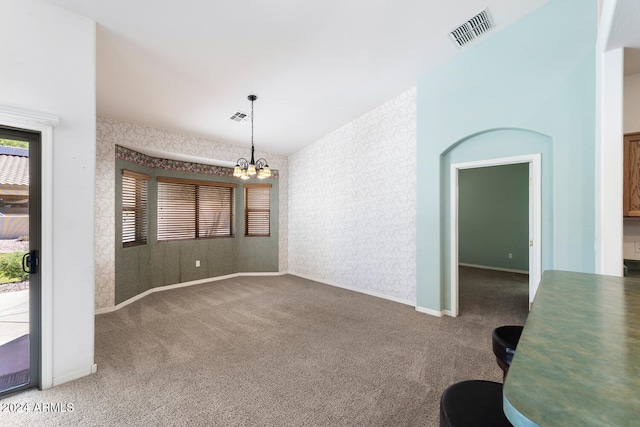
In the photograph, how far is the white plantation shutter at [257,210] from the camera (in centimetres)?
630

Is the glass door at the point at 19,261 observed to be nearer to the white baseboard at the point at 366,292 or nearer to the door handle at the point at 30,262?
the door handle at the point at 30,262

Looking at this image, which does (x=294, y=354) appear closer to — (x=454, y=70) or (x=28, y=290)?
(x=28, y=290)

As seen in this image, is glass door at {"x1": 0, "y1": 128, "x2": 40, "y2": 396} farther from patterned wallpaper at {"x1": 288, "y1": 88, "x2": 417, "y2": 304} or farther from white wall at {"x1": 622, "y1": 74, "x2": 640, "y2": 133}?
white wall at {"x1": 622, "y1": 74, "x2": 640, "y2": 133}

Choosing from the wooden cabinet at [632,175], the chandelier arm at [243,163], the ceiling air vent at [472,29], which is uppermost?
the ceiling air vent at [472,29]

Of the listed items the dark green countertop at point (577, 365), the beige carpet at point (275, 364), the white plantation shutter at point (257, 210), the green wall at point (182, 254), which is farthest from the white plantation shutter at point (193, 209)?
the dark green countertop at point (577, 365)

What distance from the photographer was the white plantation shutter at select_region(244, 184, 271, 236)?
6.30 metres

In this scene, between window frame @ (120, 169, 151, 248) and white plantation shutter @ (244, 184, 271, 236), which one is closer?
window frame @ (120, 169, 151, 248)

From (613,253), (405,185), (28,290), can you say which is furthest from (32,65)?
(613,253)

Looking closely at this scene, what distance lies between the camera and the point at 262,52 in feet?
9.86

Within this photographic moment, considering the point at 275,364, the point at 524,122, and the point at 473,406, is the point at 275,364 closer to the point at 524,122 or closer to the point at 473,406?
the point at 473,406

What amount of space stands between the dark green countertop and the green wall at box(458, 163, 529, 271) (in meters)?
Result: 6.62

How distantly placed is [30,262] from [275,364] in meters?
2.15

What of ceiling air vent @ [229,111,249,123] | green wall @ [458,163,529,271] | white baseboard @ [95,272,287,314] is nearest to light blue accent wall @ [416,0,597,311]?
ceiling air vent @ [229,111,249,123]

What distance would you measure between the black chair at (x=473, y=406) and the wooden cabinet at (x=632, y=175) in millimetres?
2344
